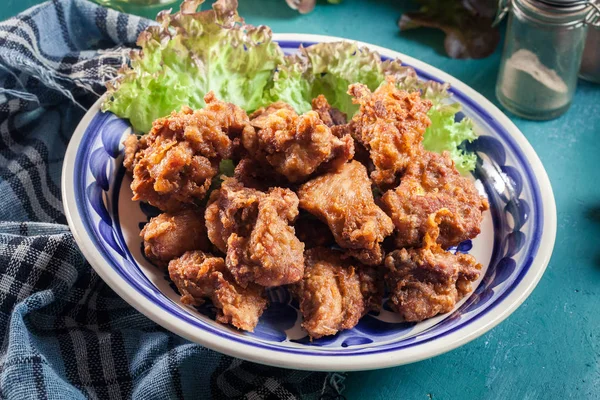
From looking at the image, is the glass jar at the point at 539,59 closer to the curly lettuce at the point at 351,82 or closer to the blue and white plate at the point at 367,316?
the blue and white plate at the point at 367,316

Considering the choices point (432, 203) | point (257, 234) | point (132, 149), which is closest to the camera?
point (257, 234)

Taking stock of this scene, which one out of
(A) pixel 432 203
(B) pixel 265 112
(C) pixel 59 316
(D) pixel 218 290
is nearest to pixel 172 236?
(D) pixel 218 290

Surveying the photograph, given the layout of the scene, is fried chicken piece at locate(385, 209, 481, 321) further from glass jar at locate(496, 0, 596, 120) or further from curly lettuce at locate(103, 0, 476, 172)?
glass jar at locate(496, 0, 596, 120)

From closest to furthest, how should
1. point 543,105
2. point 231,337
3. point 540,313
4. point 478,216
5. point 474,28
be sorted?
point 231,337
point 478,216
point 540,313
point 543,105
point 474,28

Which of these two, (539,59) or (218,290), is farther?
(539,59)

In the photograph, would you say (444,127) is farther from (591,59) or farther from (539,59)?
(591,59)

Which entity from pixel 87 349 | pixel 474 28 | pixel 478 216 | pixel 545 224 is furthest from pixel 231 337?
pixel 474 28

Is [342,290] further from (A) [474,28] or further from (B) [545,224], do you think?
(A) [474,28]
